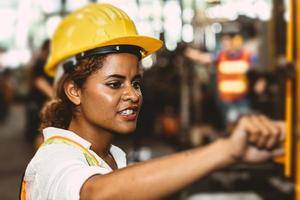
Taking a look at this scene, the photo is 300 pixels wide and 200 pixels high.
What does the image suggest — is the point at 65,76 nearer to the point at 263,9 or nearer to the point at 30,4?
the point at 263,9

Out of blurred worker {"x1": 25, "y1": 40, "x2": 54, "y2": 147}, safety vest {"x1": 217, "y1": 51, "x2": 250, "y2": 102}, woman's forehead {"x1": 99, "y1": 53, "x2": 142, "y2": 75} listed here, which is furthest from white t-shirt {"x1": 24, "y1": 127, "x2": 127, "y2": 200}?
safety vest {"x1": 217, "y1": 51, "x2": 250, "y2": 102}

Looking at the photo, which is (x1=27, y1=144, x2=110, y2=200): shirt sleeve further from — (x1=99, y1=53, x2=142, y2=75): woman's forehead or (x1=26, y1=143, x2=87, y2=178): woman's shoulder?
(x1=99, y1=53, x2=142, y2=75): woman's forehead

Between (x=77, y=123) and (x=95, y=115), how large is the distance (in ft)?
0.43

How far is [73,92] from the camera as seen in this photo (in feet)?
6.37

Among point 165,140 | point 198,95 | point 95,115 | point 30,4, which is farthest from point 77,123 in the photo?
point 30,4

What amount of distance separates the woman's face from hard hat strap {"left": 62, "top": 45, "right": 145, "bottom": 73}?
0.08ft

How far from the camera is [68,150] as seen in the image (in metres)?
1.70

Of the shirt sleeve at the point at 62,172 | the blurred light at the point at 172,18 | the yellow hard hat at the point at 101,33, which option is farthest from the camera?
the blurred light at the point at 172,18

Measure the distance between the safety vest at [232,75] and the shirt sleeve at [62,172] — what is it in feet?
24.2

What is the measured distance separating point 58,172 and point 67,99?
0.49 meters

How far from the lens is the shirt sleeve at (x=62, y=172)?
1.51 meters

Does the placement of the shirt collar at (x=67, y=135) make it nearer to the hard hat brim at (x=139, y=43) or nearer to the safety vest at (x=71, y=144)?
the safety vest at (x=71, y=144)

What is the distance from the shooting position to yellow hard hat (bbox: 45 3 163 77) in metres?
1.89

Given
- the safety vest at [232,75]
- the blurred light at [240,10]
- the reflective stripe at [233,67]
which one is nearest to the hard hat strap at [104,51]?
the blurred light at [240,10]
